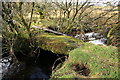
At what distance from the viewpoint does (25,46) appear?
6.48m

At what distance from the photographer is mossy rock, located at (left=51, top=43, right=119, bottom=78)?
2.46 m

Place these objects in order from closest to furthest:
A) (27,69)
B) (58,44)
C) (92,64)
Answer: (92,64)
(58,44)
(27,69)

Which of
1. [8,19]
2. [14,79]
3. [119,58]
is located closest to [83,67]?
[119,58]

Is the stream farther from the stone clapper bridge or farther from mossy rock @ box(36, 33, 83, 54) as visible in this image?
the stone clapper bridge

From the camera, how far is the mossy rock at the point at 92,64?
8.09 ft

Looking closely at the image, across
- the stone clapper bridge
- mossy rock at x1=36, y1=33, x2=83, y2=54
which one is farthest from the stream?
the stone clapper bridge

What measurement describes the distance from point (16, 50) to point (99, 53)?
473 cm

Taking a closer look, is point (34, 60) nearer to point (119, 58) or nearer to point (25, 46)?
point (25, 46)

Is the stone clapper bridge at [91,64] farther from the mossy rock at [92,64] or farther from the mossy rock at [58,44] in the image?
the mossy rock at [58,44]

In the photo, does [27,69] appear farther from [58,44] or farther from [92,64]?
[92,64]

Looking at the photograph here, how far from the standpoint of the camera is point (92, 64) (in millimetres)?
2742

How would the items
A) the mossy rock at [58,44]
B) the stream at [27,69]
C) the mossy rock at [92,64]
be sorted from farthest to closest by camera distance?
the stream at [27,69]
the mossy rock at [58,44]
the mossy rock at [92,64]

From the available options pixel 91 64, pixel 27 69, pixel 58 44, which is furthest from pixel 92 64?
pixel 27 69

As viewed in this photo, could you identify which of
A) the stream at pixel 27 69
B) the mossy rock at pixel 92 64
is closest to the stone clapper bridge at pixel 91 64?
the mossy rock at pixel 92 64
